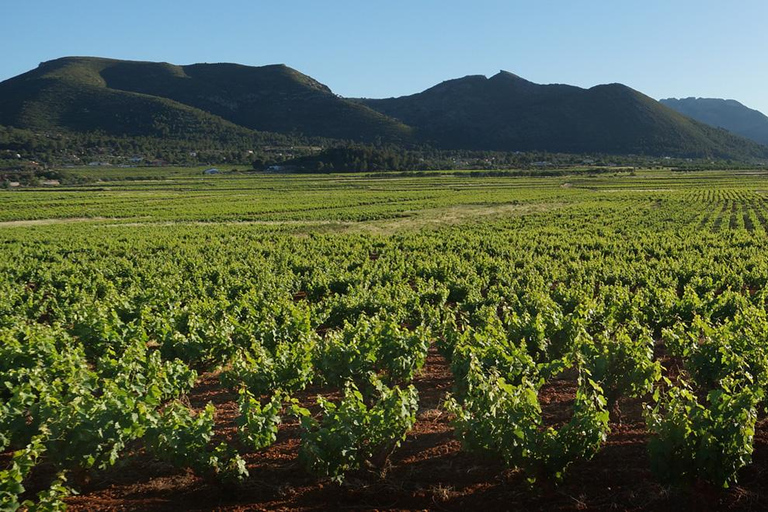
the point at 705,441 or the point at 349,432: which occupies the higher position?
the point at 705,441

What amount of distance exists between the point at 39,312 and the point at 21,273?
987 cm

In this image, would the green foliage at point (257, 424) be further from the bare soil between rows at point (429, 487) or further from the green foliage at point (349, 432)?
the bare soil between rows at point (429, 487)

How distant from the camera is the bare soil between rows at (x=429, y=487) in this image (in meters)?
6.67

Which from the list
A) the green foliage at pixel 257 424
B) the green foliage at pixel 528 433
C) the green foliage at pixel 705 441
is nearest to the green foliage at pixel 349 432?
the green foliage at pixel 257 424

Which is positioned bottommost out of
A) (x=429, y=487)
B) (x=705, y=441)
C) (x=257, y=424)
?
(x=429, y=487)

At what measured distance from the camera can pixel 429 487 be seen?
23.6ft

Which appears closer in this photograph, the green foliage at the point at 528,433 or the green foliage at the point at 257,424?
the green foliage at the point at 528,433

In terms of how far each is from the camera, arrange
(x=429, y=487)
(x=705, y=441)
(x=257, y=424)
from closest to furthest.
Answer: (x=705, y=441)
(x=257, y=424)
(x=429, y=487)

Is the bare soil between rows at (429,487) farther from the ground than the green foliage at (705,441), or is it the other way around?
the green foliage at (705,441)

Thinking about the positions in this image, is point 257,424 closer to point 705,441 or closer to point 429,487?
point 429,487

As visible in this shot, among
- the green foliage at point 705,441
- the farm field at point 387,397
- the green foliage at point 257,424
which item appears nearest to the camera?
the green foliage at point 705,441

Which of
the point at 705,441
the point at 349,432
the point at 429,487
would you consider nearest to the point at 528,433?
the point at 429,487

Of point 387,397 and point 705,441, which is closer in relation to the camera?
point 705,441

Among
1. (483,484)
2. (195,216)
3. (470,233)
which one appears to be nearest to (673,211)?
(470,233)
